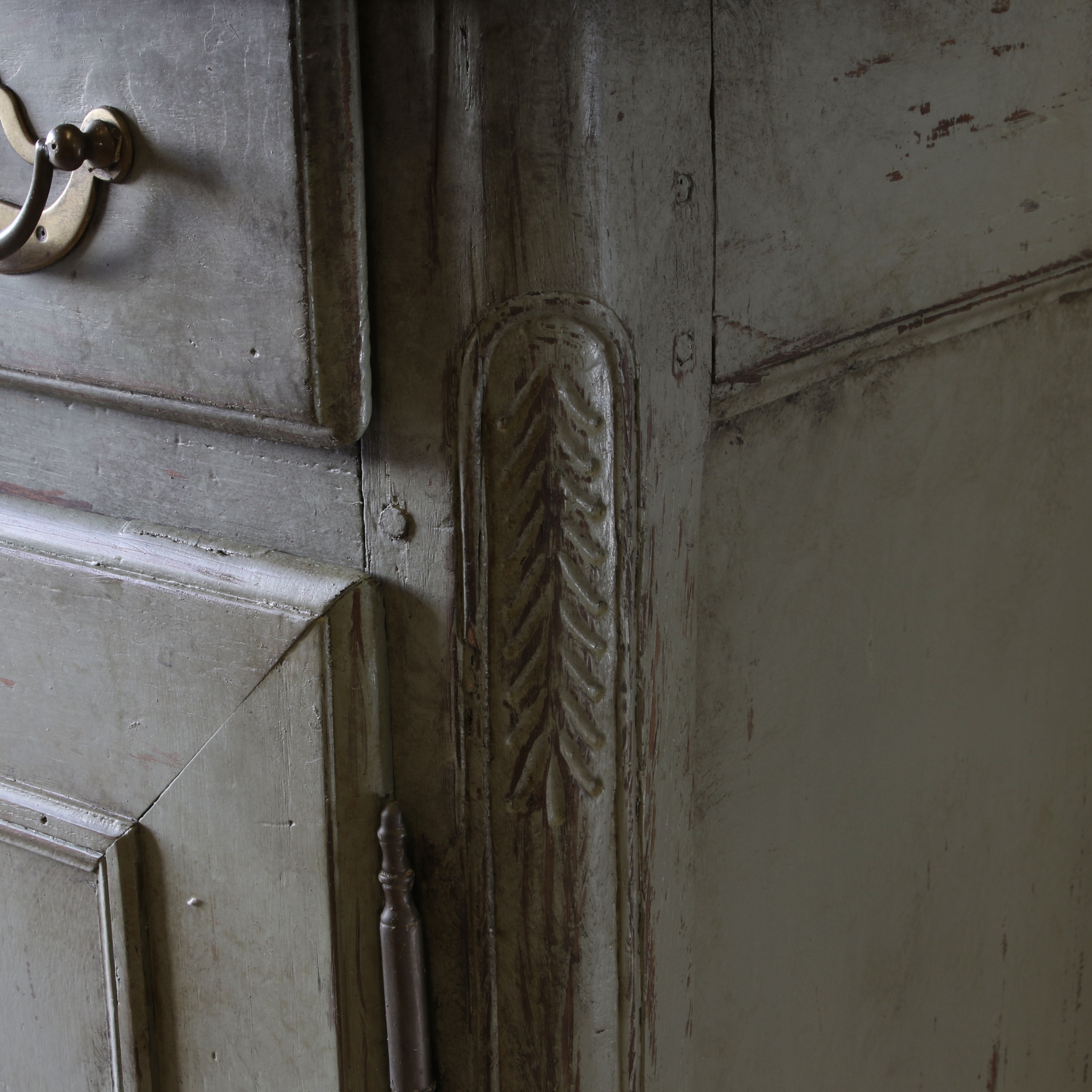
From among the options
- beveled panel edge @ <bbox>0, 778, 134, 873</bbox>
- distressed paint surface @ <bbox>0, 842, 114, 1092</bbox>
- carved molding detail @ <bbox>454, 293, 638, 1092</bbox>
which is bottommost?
distressed paint surface @ <bbox>0, 842, 114, 1092</bbox>

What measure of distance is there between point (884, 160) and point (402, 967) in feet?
1.35

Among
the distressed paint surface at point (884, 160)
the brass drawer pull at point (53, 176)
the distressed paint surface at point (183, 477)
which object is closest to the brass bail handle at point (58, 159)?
the brass drawer pull at point (53, 176)

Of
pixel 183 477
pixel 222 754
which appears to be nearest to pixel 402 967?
pixel 222 754

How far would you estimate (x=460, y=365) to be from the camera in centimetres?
52

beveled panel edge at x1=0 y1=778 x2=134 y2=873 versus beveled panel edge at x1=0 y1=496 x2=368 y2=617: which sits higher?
beveled panel edge at x1=0 y1=496 x2=368 y2=617

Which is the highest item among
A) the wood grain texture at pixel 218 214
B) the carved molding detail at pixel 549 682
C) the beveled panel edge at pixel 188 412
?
the wood grain texture at pixel 218 214

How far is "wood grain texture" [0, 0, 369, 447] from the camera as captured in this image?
0.49m

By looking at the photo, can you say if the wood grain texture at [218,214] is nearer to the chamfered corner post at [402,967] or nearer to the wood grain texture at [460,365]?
the wood grain texture at [460,365]

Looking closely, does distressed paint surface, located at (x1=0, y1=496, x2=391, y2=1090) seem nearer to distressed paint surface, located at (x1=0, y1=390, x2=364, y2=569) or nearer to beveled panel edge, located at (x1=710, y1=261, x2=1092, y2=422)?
distressed paint surface, located at (x1=0, y1=390, x2=364, y2=569)

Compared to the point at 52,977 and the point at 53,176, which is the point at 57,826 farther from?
the point at 53,176

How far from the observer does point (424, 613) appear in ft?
1.81

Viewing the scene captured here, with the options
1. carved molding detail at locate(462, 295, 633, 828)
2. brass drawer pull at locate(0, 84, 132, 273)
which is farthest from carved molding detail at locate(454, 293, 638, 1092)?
brass drawer pull at locate(0, 84, 132, 273)

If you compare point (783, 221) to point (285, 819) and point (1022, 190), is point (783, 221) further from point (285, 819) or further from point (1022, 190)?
point (285, 819)

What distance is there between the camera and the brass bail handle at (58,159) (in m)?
0.51
